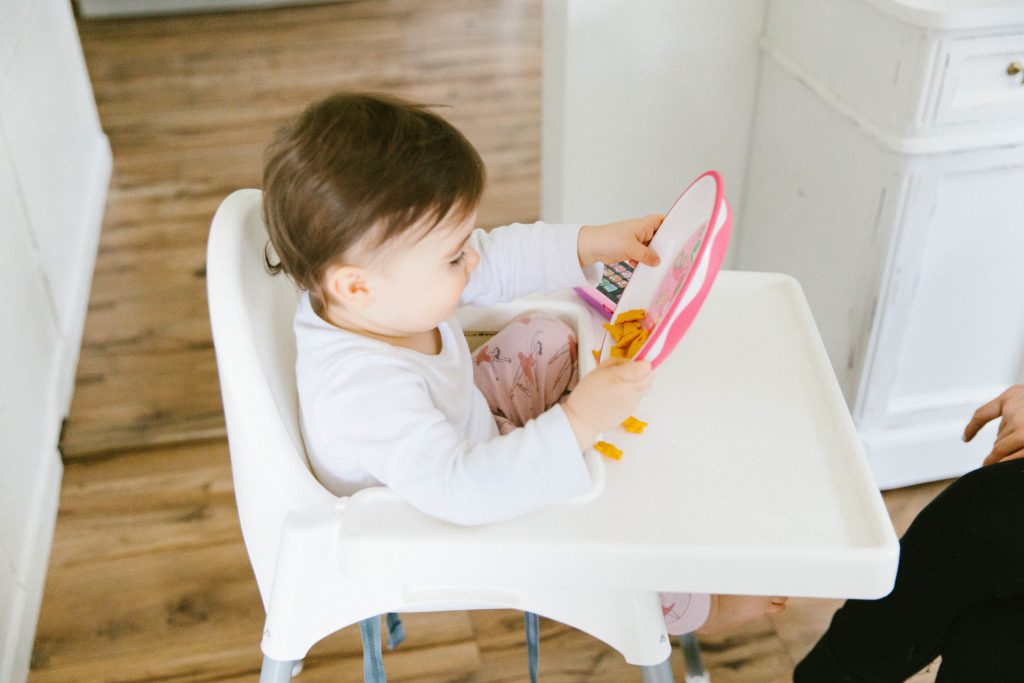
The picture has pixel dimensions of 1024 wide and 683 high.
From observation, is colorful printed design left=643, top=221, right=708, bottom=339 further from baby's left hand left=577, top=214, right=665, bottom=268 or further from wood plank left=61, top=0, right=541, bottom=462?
wood plank left=61, top=0, right=541, bottom=462

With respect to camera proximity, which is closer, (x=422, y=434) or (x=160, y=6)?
(x=422, y=434)

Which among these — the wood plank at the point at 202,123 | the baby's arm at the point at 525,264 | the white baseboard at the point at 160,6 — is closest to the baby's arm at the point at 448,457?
the baby's arm at the point at 525,264

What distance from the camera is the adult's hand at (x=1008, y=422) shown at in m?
0.93

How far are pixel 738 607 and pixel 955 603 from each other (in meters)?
0.24

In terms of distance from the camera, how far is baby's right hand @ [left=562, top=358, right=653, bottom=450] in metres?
0.71

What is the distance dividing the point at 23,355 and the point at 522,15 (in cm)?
250

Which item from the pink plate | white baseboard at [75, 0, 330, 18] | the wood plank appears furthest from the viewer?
white baseboard at [75, 0, 330, 18]

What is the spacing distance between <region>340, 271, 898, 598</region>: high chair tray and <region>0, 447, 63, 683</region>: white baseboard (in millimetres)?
709

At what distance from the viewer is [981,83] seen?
3.95 ft

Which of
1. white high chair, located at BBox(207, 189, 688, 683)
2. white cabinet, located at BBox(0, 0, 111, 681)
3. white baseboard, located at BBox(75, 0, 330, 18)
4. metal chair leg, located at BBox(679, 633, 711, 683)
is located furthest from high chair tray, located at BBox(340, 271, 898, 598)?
white baseboard, located at BBox(75, 0, 330, 18)

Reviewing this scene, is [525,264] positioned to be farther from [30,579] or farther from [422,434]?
[30,579]

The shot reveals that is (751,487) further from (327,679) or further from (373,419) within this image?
(327,679)

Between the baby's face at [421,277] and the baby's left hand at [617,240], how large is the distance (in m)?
0.17

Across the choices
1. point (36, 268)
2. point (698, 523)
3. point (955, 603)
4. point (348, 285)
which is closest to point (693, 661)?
point (955, 603)
